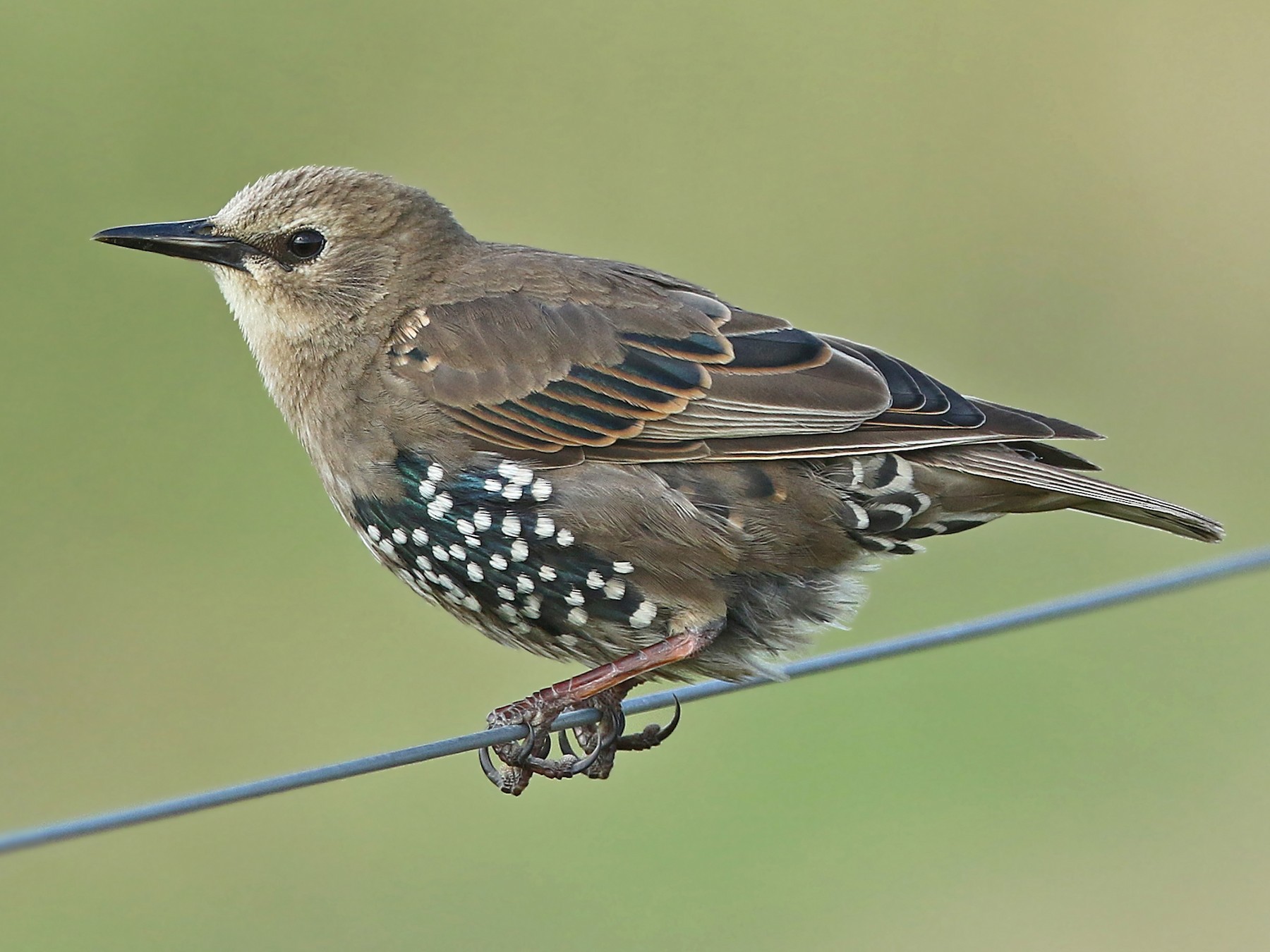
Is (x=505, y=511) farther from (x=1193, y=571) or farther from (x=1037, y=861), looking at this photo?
(x=1037, y=861)

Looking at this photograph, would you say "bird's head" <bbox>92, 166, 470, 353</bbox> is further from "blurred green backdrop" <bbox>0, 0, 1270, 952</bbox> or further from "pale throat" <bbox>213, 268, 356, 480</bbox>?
"blurred green backdrop" <bbox>0, 0, 1270, 952</bbox>

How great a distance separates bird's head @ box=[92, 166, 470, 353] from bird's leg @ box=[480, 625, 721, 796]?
1353 mm

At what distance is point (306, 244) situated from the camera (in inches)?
246

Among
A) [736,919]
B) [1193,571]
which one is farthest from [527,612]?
[736,919]

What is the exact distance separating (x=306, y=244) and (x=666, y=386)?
139 centimetres

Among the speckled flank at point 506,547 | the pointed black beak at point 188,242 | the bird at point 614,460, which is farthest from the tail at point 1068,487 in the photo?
the pointed black beak at point 188,242

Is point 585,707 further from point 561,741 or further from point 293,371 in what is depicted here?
point 293,371

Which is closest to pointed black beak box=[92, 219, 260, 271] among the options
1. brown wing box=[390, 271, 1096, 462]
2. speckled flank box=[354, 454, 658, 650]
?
brown wing box=[390, 271, 1096, 462]

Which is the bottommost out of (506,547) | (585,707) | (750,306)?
(585,707)

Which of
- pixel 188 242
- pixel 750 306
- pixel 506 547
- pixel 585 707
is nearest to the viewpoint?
pixel 506 547

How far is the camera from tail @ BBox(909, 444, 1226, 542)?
5.67 m

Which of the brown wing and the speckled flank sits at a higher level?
the brown wing

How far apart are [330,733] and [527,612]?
4231 millimetres

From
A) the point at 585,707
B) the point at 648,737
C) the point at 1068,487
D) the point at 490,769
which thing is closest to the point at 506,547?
the point at 585,707
